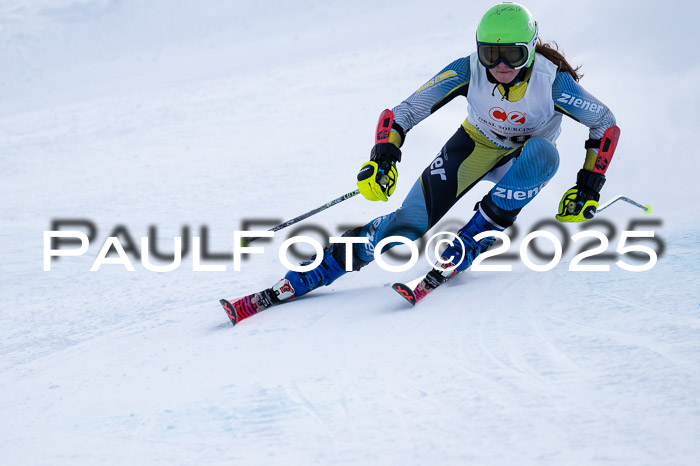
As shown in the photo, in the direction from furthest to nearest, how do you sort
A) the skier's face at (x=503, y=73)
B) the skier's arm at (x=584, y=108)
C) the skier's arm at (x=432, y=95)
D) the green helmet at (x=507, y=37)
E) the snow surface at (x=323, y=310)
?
the skier's arm at (x=432, y=95)
the skier's arm at (x=584, y=108)
the skier's face at (x=503, y=73)
the green helmet at (x=507, y=37)
the snow surface at (x=323, y=310)

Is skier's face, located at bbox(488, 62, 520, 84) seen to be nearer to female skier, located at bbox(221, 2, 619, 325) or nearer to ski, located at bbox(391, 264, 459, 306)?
female skier, located at bbox(221, 2, 619, 325)

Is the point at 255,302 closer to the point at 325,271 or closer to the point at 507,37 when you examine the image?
the point at 325,271

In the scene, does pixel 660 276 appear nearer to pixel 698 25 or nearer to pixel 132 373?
pixel 132 373

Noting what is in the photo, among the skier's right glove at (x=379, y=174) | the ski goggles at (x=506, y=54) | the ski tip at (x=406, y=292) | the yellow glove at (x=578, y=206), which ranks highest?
the ski goggles at (x=506, y=54)

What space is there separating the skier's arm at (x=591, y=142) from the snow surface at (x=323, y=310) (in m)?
0.34

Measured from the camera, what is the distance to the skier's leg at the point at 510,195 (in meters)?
3.32

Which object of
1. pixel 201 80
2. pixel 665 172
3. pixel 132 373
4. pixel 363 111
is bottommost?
pixel 132 373

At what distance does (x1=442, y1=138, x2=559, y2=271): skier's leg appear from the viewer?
→ 3.32m

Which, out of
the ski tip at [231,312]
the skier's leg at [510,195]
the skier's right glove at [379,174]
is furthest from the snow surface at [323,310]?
the skier's right glove at [379,174]

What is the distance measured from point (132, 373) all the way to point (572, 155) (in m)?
4.25

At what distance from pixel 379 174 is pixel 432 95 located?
51 cm

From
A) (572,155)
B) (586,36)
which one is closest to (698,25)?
(586,36)

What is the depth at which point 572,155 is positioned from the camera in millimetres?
5934

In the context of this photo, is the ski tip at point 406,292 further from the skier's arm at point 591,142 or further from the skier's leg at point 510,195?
the skier's arm at point 591,142
